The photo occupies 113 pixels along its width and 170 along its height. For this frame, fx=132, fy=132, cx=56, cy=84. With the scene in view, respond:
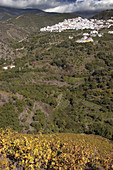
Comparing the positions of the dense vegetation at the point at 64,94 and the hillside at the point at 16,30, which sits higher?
the hillside at the point at 16,30

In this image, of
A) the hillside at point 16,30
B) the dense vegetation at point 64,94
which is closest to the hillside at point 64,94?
Answer: the dense vegetation at point 64,94

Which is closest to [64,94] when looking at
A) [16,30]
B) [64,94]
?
[64,94]

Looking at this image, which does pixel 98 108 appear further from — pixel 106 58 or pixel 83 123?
pixel 106 58

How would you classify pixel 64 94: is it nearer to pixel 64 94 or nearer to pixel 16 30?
pixel 64 94

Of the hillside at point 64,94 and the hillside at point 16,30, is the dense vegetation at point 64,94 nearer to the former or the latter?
the hillside at point 64,94

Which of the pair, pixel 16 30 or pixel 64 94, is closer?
pixel 64 94

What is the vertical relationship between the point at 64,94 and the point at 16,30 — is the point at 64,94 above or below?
below

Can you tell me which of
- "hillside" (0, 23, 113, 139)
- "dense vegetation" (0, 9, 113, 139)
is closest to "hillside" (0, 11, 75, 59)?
"dense vegetation" (0, 9, 113, 139)

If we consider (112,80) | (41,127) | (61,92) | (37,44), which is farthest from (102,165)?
(37,44)

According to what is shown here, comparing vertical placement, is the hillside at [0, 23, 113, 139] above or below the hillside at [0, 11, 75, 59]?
below

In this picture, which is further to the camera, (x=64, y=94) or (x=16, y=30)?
(x=16, y=30)

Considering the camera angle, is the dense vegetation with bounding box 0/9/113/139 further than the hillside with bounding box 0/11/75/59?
No

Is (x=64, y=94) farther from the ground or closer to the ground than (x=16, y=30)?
closer to the ground

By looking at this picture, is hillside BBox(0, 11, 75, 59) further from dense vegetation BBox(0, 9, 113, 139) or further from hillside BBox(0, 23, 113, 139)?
hillside BBox(0, 23, 113, 139)
